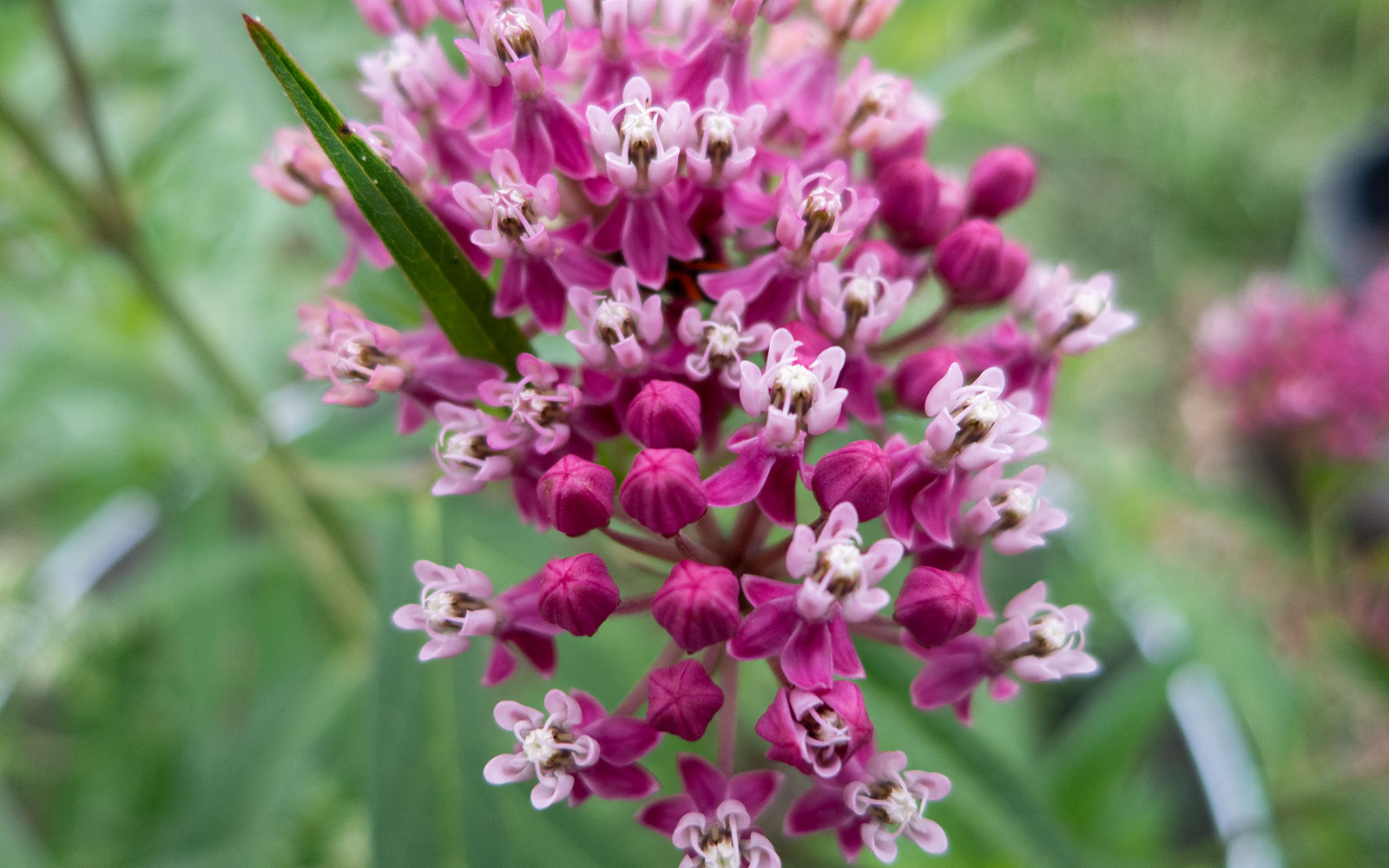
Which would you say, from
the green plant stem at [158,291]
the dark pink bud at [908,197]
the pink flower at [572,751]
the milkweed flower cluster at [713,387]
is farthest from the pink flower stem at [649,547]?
the green plant stem at [158,291]

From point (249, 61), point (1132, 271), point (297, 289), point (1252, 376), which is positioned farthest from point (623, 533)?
point (1132, 271)

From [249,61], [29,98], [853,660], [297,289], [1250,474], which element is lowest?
[1250,474]

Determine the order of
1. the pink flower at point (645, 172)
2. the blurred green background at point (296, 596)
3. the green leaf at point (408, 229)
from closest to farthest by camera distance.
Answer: the green leaf at point (408, 229)
the pink flower at point (645, 172)
the blurred green background at point (296, 596)

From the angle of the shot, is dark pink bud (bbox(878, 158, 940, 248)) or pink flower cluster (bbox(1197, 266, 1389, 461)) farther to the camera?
pink flower cluster (bbox(1197, 266, 1389, 461))

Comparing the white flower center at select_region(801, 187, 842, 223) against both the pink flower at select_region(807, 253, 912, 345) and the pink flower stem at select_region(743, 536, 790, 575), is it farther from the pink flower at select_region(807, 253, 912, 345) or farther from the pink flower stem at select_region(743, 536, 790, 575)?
the pink flower stem at select_region(743, 536, 790, 575)

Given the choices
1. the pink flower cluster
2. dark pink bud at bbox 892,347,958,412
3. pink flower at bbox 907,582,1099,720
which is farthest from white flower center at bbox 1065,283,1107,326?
the pink flower cluster

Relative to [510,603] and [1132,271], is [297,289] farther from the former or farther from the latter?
[1132,271]

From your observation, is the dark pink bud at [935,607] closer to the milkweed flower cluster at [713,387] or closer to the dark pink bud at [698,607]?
the milkweed flower cluster at [713,387]
